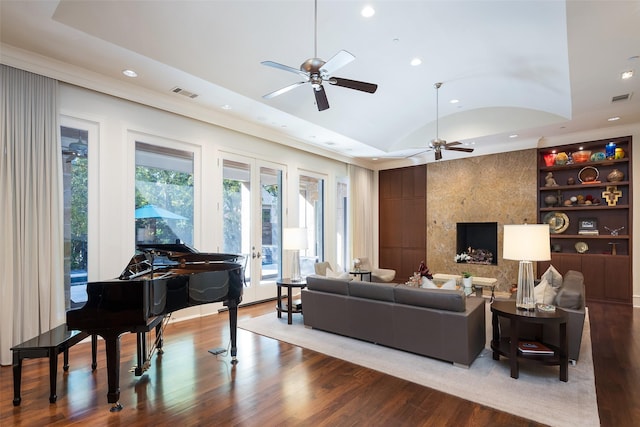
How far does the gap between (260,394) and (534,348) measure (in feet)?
8.46

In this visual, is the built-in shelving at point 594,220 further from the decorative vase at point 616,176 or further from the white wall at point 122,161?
the white wall at point 122,161

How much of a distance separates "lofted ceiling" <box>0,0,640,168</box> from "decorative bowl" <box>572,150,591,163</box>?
681mm

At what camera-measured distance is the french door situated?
19.7 ft

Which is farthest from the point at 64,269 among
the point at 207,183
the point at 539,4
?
the point at 539,4

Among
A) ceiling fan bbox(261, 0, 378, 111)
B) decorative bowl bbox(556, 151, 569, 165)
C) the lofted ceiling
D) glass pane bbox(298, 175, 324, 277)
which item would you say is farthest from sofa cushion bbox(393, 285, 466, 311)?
decorative bowl bbox(556, 151, 569, 165)

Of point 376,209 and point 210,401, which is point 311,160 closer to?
point 376,209

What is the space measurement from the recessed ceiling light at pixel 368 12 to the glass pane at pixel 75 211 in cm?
373

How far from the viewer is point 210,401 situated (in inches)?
109

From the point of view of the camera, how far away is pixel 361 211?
9062mm

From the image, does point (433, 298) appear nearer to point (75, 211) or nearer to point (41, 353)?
point (41, 353)

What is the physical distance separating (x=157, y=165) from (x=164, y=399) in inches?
134

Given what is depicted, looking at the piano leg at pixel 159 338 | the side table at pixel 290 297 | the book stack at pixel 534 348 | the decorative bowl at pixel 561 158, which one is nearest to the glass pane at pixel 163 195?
the piano leg at pixel 159 338

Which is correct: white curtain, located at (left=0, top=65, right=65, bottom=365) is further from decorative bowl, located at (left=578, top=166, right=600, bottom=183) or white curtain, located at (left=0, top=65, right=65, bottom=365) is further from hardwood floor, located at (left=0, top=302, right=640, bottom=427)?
decorative bowl, located at (left=578, top=166, right=600, bottom=183)

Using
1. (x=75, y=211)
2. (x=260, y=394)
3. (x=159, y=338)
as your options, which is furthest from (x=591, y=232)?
(x=75, y=211)
